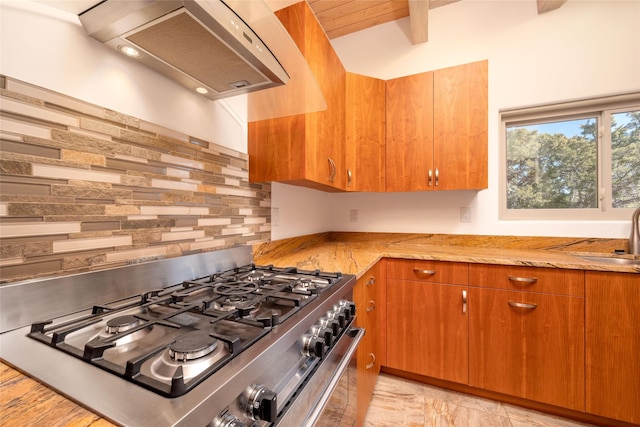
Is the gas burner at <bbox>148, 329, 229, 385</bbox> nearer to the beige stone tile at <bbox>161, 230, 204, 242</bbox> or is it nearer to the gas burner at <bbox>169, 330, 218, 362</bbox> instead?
the gas burner at <bbox>169, 330, 218, 362</bbox>

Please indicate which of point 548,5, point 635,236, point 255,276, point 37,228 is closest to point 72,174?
point 37,228

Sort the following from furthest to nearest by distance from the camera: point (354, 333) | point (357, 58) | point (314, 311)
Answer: point (357, 58) < point (354, 333) < point (314, 311)

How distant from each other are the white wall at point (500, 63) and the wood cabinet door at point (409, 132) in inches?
13.4

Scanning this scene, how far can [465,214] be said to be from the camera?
2178mm

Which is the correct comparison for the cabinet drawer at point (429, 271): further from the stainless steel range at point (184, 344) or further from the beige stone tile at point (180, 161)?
the beige stone tile at point (180, 161)

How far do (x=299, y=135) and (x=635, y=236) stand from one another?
214 centimetres

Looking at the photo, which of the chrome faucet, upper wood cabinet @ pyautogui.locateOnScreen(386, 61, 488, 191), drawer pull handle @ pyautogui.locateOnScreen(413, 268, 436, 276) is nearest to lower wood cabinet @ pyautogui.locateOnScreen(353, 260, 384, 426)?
drawer pull handle @ pyautogui.locateOnScreen(413, 268, 436, 276)

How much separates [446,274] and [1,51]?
2.06 metres

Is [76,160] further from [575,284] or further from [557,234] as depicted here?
[557,234]

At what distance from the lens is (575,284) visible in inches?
56.2

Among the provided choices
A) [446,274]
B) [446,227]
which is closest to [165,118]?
[446,274]

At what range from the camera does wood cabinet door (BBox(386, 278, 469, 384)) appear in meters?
1.67

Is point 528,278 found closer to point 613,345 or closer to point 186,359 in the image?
point 613,345

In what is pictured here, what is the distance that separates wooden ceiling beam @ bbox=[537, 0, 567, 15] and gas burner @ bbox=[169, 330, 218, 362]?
2859mm
